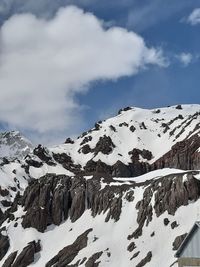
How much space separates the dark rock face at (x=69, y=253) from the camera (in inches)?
5881

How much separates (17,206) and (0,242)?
26.0m

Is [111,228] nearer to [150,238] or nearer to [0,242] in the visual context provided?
[150,238]

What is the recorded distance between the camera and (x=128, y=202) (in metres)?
163

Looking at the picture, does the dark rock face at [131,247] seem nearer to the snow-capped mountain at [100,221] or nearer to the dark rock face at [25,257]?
the snow-capped mountain at [100,221]

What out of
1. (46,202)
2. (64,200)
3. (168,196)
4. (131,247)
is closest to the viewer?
(131,247)

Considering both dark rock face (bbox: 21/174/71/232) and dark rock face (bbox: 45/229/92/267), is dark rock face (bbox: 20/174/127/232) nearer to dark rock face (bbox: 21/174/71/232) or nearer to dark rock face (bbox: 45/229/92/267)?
dark rock face (bbox: 21/174/71/232)

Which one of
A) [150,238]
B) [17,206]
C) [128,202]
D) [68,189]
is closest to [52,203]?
[68,189]

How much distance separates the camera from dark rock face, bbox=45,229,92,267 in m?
149

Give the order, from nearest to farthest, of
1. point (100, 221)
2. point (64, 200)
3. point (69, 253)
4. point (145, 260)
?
point (145, 260) < point (69, 253) < point (100, 221) < point (64, 200)

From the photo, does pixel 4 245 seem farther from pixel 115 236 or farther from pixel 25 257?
pixel 115 236

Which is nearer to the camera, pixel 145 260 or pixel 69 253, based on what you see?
pixel 145 260

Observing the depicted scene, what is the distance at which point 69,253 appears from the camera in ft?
501

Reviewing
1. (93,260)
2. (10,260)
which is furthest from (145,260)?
(10,260)

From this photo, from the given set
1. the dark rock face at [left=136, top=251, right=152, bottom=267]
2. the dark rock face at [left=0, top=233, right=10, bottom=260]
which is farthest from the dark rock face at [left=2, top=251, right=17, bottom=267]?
the dark rock face at [left=136, top=251, right=152, bottom=267]
